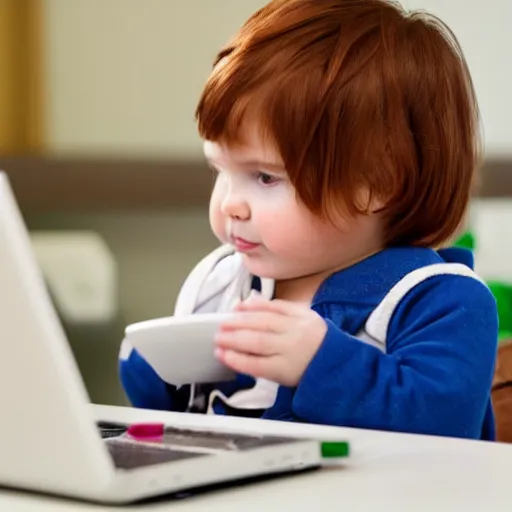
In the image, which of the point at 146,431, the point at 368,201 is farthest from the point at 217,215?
the point at 146,431

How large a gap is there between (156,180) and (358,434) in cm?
175

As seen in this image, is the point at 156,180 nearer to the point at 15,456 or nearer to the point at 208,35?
the point at 208,35

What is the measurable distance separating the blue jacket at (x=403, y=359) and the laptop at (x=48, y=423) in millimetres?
379

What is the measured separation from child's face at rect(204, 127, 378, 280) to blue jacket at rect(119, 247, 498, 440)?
3cm

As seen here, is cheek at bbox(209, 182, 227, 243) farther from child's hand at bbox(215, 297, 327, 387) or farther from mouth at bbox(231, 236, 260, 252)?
child's hand at bbox(215, 297, 327, 387)

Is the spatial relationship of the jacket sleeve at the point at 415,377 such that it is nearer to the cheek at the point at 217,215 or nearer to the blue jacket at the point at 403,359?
the blue jacket at the point at 403,359

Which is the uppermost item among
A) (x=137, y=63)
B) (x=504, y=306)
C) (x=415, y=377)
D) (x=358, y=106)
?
(x=358, y=106)

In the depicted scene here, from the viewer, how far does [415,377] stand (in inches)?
38.5

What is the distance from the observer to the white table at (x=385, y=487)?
1.78 ft

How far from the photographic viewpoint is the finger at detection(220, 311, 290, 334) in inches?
36.5

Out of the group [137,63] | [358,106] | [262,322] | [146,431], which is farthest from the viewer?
[137,63]

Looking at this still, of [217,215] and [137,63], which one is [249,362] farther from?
[137,63]

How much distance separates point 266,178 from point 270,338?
0.19 m

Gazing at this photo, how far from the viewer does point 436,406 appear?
0.98 m
